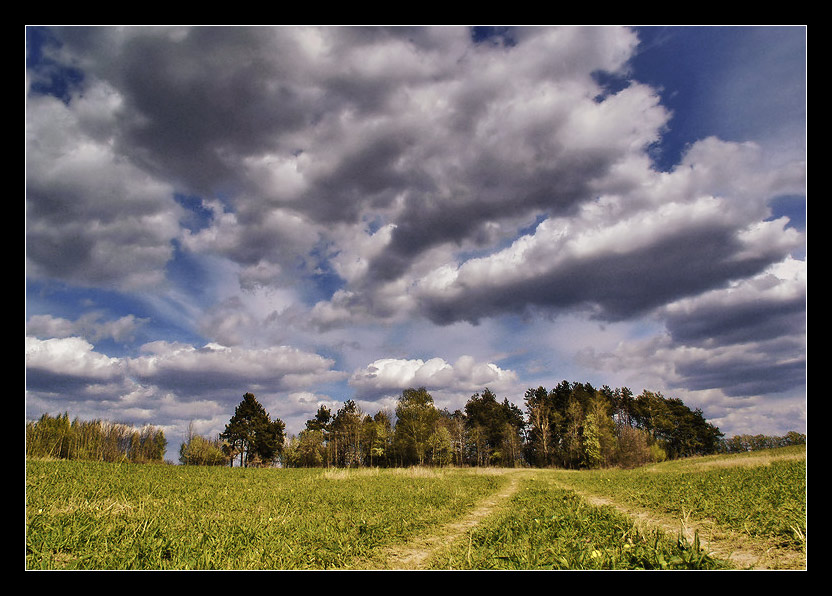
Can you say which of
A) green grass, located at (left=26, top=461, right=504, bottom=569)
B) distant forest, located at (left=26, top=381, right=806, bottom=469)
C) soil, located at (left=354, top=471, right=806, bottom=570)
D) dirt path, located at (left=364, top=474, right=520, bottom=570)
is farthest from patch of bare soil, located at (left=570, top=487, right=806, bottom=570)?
distant forest, located at (left=26, top=381, right=806, bottom=469)

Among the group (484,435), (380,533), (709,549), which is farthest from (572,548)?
(484,435)

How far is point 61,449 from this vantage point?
119ft

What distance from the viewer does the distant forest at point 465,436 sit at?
58.7 m

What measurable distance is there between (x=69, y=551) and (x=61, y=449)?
144ft

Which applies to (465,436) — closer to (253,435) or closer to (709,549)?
(253,435)

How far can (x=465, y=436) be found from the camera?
248 feet

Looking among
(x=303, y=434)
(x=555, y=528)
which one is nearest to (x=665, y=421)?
(x=303, y=434)

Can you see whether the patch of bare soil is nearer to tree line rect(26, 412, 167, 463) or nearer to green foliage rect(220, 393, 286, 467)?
tree line rect(26, 412, 167, 463)

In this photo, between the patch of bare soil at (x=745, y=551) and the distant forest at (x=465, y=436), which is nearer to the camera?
the patch of bare soil at (x=745, y=551)

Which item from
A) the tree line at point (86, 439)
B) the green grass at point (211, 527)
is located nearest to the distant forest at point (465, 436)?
the tree line at point (86, 439)

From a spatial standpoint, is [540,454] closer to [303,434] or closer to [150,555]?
[303,434]

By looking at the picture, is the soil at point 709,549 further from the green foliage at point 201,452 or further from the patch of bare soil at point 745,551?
the green foliage at point 201,452

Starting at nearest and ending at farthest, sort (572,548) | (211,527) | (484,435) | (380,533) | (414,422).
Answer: (572,548), (211,527), (380,533), (414,422), (484,435)
